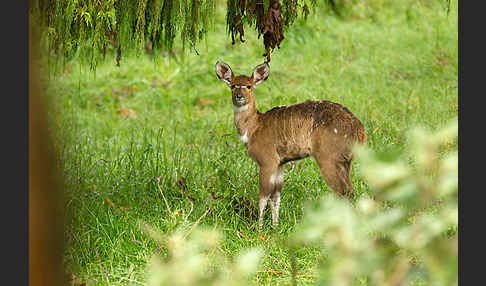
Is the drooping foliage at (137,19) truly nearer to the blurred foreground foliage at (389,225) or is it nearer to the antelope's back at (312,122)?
the antelope's back at (312,122)

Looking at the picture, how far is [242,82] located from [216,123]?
113 inches

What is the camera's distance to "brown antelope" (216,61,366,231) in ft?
14.6

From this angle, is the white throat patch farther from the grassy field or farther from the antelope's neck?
the antelope's neck

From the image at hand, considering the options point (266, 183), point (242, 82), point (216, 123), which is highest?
point (242, 82)

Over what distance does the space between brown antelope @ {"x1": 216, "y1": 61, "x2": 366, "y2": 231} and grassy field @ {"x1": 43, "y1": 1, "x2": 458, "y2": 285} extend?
1.09 feet

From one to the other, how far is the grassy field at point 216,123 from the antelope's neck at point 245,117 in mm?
428

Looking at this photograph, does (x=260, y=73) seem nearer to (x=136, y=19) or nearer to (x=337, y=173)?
(x=337, y=173)

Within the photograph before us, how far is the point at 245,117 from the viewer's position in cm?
511

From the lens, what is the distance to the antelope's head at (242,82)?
5.04 m

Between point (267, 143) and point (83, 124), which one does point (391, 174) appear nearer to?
point (267, 143)

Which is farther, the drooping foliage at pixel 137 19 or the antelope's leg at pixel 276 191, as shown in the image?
the antelope's leg at pixel 276 191

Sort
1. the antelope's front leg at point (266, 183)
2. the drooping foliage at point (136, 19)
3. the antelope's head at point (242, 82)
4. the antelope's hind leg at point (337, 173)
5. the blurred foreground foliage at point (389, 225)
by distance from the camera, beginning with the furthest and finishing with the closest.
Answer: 1. the antelope's head at point (242, 82)
2. the antelope's front leg at point (266, 183)
3. the antelope's hind leg at point (337, 173)
4. the drooping foliage at point (136, 19)
5. the blurred foreground foliage at point (389, 225)

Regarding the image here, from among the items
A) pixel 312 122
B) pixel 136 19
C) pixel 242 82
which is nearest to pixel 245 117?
pixel 242 82

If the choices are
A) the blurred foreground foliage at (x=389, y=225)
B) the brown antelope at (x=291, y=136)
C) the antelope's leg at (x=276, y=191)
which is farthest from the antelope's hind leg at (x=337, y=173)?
the blurred foreground foliage at (x=389, y=225)
